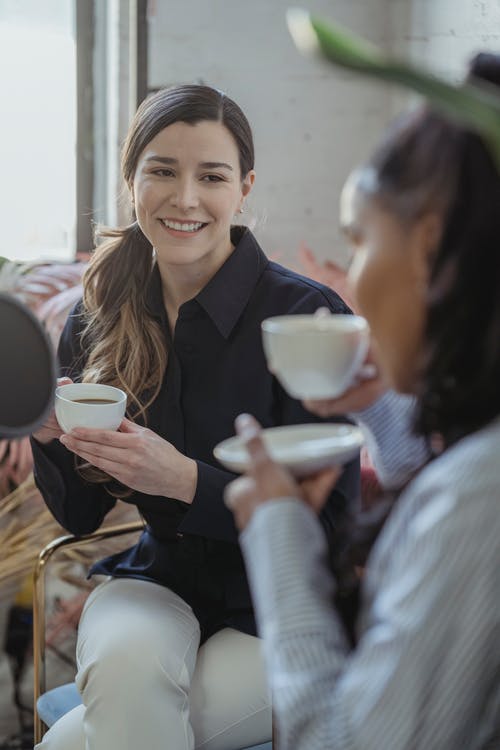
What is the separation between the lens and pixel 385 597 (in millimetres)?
803

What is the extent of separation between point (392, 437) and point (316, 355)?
0.22 m

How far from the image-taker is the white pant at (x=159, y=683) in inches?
54.7

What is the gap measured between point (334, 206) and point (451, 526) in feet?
6.29

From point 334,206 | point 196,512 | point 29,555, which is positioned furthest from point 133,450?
point 334,206

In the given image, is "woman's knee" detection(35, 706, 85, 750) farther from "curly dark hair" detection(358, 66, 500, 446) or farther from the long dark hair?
"curly dark hair" detection(358, 66, 500, 446)

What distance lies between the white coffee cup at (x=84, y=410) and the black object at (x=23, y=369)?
28 cm

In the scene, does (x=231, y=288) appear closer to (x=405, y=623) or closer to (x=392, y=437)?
(x=392, y=437)

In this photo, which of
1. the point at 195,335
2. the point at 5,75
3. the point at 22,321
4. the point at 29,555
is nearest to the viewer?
the point at 22,321

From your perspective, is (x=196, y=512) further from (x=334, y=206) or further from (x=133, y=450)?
(x=334, y=206)

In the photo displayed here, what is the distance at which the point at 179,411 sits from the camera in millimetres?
1633

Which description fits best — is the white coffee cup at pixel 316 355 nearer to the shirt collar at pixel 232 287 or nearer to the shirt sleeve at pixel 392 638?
the shirt sleeve at pixel 392 638

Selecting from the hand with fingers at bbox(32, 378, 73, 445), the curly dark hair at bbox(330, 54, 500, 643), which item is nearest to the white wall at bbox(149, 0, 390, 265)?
the hand with fingers at bbox(32, 378, 73, 445)

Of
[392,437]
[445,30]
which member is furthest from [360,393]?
[445,30]

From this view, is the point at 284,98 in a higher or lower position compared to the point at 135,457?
higher
